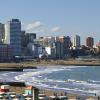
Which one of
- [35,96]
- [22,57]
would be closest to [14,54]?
[22,57]

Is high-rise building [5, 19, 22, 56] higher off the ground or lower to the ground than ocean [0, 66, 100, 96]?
higher

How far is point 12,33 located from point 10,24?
191 inches

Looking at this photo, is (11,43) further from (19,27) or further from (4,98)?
(4,98)

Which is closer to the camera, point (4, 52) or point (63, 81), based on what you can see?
point (63, 81)

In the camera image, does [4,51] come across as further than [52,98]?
Yes

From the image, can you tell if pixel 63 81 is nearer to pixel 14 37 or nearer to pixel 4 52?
pixel 4 52

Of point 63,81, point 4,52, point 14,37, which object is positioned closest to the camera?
point 63,81

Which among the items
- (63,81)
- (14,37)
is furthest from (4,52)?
(63,81)

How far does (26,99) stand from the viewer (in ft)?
112

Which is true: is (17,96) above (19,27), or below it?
below

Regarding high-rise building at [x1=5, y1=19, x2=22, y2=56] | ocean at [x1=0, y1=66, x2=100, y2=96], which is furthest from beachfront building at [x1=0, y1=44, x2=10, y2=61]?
ocean at [x1=0, y1=66, x2=100, y2=96]

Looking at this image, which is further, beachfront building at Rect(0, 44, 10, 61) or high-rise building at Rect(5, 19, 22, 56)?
high-rise building at Rect(5, 19, 22, 56)

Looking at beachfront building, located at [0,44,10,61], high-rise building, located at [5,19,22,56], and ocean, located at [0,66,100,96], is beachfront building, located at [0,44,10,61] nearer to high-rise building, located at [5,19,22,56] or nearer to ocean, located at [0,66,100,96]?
high-rise building, located at [5,19,22,56]

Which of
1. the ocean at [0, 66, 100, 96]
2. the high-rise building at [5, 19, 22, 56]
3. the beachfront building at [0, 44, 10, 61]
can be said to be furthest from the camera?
the high-rise building at [5, 19, 22, 56]
